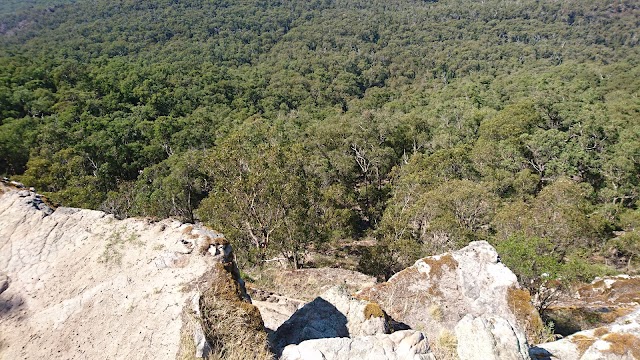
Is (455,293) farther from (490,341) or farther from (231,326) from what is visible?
(231,326)

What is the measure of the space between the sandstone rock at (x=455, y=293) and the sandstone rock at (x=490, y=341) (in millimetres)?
3869

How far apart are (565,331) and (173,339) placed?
1732cm

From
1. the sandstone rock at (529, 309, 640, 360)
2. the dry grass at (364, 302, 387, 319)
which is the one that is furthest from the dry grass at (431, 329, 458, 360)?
the sandstone rock at (529, 309, 640, 360)

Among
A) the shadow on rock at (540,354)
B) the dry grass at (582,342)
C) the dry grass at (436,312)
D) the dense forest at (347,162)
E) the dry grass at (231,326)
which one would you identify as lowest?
the dense forest at (347,162)

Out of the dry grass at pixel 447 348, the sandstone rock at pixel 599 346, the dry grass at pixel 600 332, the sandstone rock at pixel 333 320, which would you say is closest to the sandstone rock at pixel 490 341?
the dry grass at pixel 447 348

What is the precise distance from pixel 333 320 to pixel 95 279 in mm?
6324

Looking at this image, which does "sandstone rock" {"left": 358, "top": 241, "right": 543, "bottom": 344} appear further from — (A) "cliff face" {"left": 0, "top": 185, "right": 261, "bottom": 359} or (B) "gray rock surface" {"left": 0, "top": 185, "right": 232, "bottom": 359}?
(B) "gray rock surface" {"left": 0, "top": 185, "right": 232, "bottom": 359}

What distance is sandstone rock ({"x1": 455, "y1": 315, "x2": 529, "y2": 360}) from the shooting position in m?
7.75

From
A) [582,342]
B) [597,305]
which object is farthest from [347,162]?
[582,342]

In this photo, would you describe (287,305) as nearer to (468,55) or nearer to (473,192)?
(473,192)

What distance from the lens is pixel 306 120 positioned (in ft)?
265

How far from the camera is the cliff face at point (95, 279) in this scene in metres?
7.92

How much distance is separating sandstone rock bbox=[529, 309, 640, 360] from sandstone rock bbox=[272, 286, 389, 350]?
401cm

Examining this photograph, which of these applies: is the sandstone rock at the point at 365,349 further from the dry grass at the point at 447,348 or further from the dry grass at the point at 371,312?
the dry grass at the point at 371,312
